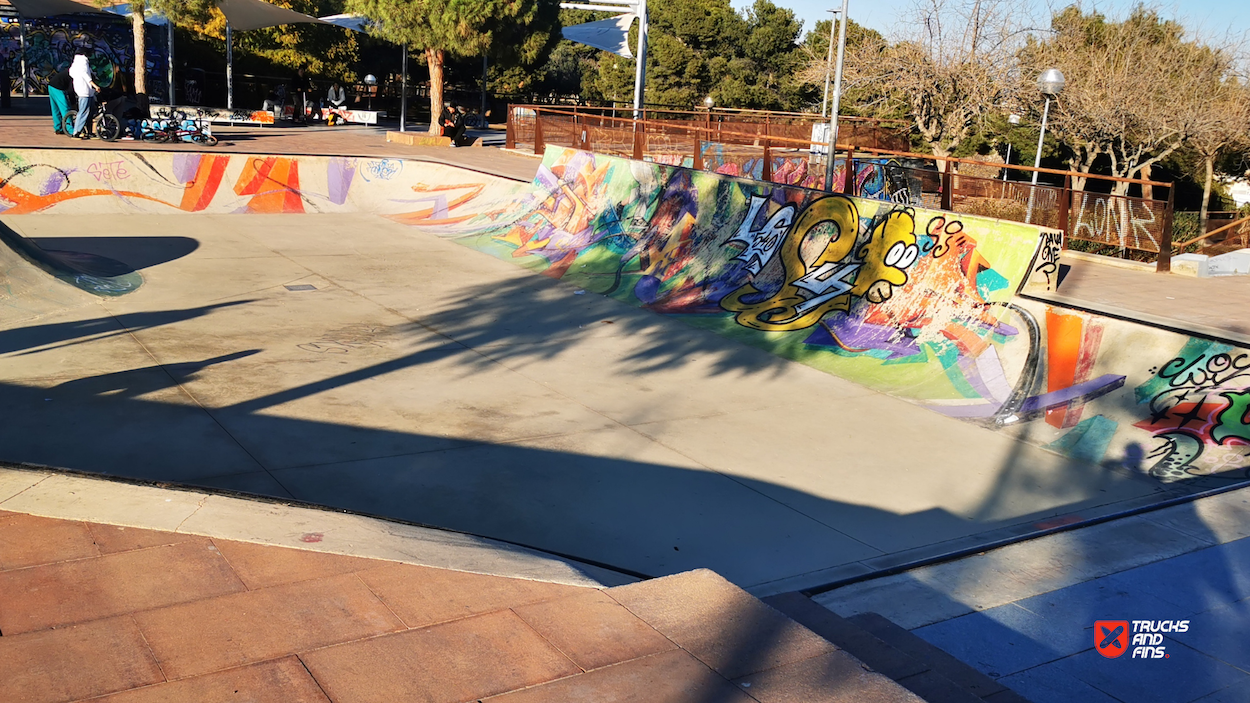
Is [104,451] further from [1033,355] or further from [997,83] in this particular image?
[997,83]

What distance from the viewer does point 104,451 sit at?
6.96 metres

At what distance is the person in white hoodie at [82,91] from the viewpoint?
19.7m

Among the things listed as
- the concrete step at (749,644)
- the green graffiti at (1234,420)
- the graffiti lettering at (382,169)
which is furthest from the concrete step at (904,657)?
the graffiti lettering at (382,169)

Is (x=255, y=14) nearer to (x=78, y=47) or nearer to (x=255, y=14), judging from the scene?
(x=255, y=14)

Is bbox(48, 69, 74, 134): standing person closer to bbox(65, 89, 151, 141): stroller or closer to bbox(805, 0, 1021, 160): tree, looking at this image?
bbox(65, 89, 151, 141): stroller

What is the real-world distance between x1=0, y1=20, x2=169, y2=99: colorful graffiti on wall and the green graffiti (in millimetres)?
34358

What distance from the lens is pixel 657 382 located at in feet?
32.3

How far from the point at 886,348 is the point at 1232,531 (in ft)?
16.1

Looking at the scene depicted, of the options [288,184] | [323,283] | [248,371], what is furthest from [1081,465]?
[288,184]

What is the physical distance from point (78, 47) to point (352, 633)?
37356 millimetres

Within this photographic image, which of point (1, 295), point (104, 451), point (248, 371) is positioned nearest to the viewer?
point (104, 451)

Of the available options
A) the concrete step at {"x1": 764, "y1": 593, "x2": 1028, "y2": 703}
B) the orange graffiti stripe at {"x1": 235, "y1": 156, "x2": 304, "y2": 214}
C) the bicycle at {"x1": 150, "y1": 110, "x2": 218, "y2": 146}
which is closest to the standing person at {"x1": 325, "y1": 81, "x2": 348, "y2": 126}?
the bicycle at {"x1": 150, "y1": 110, "x2": 218, "y2": 146}

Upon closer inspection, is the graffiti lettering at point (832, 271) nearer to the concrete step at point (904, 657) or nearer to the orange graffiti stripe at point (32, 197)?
the concrete step at point (904, 657)

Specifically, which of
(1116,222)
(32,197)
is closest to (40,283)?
(32,197)
